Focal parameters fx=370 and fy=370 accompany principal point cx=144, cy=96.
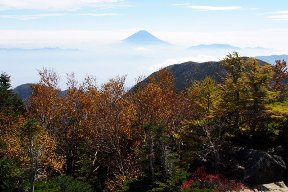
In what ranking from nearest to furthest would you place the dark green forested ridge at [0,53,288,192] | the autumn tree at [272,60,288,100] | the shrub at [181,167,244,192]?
the dark green forested ridge at [0,53,288,192] < the shrub at [181,167,244,192] < the autumn tree at [272,60,288,100]

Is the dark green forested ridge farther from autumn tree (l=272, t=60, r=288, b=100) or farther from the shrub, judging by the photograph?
autumn tree (l=272, t=60, r=288, b=100)

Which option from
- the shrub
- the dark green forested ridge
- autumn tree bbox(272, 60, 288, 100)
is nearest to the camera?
the dark green forested ridge

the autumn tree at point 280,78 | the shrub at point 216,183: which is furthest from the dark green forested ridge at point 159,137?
the autumn tree at point 280,78


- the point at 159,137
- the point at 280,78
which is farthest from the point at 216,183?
the point at 280,78

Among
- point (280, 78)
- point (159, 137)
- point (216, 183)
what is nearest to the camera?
point (159, 137)

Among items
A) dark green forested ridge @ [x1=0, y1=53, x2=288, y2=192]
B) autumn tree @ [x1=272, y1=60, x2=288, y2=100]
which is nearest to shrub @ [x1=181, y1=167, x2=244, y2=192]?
dark green forested ridge @ [x1=0, y1=53, x2=288, y2=192]

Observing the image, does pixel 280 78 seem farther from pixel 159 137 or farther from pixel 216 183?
pixel 159 137

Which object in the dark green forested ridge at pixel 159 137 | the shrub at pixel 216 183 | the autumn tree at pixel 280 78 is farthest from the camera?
the autumn tree at pixel 280 78

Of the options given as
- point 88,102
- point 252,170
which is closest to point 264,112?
point 252,170

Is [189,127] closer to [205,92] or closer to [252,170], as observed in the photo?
[205,92]

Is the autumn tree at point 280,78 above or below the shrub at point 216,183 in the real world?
above

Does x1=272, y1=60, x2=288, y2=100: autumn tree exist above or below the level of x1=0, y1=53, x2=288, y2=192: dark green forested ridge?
above

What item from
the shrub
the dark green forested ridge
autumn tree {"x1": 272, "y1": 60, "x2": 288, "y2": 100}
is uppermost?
autumn tree {"x1": 272, "y1": 60, "x2": 288, "y2": 100}

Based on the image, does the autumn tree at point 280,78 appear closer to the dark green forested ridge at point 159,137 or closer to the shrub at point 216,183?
the dark green forested ridge at point 159,137
